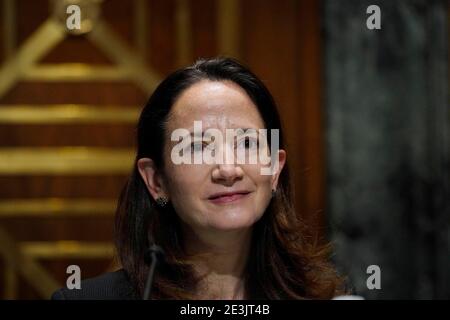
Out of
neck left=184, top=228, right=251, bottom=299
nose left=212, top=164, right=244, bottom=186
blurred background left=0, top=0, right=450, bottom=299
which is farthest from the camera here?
blurred background left=0, top=0, right=450, bottom=299

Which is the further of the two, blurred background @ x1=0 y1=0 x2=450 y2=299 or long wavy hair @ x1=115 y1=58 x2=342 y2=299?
blurred background @ x1=0 y1=0 x2=450 y2=299

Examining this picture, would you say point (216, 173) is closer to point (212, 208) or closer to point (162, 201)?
point (212, 208)

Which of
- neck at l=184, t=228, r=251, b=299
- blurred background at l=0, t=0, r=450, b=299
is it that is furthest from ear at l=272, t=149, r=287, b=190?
blurred background at l=0, t=0, r=450, b=299

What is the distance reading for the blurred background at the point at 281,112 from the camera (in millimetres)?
2734

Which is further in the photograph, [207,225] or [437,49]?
[437,49]

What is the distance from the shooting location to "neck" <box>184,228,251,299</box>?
144cm

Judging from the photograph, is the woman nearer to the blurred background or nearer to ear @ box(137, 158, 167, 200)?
ear @ box(137, 158, 167, 200)

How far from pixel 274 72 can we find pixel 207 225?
58.8 inches

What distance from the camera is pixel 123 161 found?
110 inches

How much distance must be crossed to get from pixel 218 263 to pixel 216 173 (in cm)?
20

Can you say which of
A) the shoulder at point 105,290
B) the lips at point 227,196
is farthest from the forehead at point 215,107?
the shoulder at point 105,290

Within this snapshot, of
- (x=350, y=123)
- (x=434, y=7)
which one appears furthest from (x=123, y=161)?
(x=434, y=7)

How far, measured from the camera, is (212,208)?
1.36 meters

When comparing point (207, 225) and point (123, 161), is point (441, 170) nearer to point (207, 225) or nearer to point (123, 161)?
point (123, 161)
